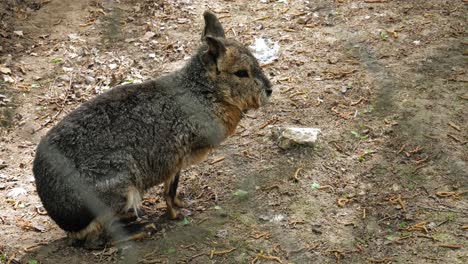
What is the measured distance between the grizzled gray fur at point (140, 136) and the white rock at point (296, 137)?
0.62 m

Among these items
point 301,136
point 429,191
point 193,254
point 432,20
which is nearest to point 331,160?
point 301,136

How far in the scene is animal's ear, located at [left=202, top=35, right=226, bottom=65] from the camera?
4.99 m

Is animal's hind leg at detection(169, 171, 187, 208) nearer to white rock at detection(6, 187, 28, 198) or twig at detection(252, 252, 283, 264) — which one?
twig at detection(252, 252, 283, 264)

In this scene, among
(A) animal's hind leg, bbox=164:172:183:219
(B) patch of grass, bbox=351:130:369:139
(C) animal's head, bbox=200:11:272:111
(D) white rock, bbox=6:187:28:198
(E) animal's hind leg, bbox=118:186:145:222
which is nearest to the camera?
(E) animal's hind leg, bbox=118:186:145:222

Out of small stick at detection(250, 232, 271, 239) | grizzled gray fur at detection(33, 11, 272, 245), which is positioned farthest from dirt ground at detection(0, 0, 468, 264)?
grizzled gray fur at detection(33, 11, 272, 245)

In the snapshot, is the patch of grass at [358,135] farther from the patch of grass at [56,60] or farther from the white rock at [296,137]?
the patch of grass at [56,60]

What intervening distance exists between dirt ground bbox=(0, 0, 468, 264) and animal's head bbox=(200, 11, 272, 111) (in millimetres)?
755

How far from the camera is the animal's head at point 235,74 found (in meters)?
5.11

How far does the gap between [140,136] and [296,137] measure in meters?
1.53

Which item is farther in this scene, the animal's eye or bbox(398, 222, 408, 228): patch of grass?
the animal's eye

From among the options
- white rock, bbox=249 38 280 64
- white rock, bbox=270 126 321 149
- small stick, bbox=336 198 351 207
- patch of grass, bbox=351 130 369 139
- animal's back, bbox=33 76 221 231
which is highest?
animal's back, bbox=33 76 221 231

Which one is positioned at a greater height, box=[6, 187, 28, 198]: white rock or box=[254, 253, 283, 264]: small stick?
box=[6, 187, 28, 198]: white rock

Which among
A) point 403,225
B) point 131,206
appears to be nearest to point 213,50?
point 131,206

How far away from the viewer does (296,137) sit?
5.76m
